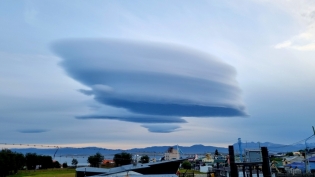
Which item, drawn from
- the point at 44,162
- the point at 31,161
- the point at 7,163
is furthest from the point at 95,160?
the point at 31,161

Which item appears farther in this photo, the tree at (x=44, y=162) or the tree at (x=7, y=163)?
the tree at (x=44, y=162)

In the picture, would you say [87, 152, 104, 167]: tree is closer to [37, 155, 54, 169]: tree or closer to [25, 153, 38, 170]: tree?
[37, 155, 54, 169]: tree

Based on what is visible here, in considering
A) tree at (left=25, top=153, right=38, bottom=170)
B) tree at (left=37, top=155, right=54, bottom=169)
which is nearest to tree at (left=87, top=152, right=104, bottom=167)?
tree at (left=37, top=155, right=54, bottom=169)

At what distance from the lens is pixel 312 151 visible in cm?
5350

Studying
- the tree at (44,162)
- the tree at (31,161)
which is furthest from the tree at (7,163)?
the tree at (44,162)

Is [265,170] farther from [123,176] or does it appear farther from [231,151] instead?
[123,176]

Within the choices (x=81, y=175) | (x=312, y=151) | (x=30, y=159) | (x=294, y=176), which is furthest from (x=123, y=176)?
(x=30, y=159)

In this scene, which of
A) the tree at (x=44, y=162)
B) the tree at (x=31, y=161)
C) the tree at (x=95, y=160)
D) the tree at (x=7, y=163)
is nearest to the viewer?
the tree at (x=7, y=163)

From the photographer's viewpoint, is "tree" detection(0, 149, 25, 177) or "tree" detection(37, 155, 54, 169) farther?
"tree" detection(37, 155, 54, 169)

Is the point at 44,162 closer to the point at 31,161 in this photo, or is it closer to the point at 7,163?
the point at 31,161

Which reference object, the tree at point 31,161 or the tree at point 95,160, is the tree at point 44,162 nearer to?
Answer: the tree at point 31,161

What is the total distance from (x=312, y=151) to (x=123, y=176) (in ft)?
142

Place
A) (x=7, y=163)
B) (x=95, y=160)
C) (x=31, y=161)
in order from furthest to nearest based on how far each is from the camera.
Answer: (x=31, y=161) < (x=95, y=160) < (x=7, y=163)

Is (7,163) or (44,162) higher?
(7,163)
